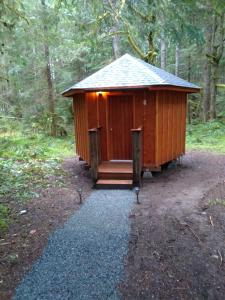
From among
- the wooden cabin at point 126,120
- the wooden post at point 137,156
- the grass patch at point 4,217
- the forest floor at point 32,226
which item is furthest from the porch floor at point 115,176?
the grass patch at point 4,217

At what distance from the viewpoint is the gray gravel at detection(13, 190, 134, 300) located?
3.35 m

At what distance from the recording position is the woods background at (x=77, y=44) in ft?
18.1

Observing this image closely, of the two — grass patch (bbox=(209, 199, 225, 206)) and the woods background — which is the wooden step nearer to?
grass patch (bbox=(209, 199, 225, 206))

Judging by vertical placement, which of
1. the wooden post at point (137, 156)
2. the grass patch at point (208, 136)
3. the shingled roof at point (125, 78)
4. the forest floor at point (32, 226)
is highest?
the shingled roof at point (125, 78)

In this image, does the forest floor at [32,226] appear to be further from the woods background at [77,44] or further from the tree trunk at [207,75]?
the tree trunk at [207,75]

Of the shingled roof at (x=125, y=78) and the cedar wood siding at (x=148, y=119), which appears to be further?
the cedar wood siding at (x=148, y=119)

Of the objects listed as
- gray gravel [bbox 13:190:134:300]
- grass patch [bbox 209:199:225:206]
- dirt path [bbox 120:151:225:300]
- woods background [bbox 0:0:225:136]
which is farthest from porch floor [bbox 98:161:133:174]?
woods background [bbox 0:0:225:136]

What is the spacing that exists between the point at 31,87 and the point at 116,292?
47.8 feet

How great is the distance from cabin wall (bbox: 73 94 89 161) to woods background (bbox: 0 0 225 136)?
1.72 metres

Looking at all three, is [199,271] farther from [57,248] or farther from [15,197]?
[15,197]

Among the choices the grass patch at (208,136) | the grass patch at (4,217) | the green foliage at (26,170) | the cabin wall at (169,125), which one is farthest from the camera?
the grass patch at (208,136)

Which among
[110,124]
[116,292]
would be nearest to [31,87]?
[110,124]

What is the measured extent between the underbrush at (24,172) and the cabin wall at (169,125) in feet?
9.91

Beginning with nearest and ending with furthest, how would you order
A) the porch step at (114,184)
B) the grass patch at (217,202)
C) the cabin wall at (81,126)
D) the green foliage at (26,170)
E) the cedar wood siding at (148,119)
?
the grass patch at (217,202) → the green foliage at (26,170) → the porch step at (114,184) → the cedar wood siding at (148,119) → the cabin wall at (81,126)
